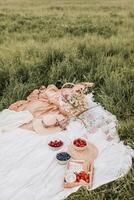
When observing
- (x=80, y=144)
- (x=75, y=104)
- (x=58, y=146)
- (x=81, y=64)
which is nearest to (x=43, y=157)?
(x=58, y=146)

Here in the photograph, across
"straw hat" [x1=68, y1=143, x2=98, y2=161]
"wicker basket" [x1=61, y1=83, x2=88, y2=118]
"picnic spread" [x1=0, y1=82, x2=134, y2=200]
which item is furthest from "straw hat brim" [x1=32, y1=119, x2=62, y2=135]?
"straw hat" [x1=68, y1=143, x2=98, y2=161]

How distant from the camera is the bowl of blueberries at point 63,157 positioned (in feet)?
16.0

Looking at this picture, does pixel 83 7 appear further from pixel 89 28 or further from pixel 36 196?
pixel 36 196

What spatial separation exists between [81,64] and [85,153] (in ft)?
8.41

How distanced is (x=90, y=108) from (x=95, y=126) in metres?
0.46

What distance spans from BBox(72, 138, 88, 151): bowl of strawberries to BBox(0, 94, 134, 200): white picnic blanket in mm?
206

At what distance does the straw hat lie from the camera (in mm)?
4996

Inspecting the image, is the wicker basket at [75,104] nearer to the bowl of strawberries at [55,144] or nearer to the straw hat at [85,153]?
the bowl of strawberries at [55,144]

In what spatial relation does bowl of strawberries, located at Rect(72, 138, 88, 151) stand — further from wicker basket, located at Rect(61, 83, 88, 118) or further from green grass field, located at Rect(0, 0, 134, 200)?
wicker basket, located at Rect(61, 83, 88, 118)

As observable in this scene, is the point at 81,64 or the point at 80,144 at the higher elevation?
the point at 81,64

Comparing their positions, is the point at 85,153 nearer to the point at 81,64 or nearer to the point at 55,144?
the point at 55,144

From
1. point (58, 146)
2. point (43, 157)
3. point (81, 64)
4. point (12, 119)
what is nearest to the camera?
point (43, 157)

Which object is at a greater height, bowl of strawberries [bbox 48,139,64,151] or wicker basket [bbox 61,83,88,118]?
wicker basket [bbox 61,83,88,118]

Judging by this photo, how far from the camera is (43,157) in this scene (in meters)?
5.07
